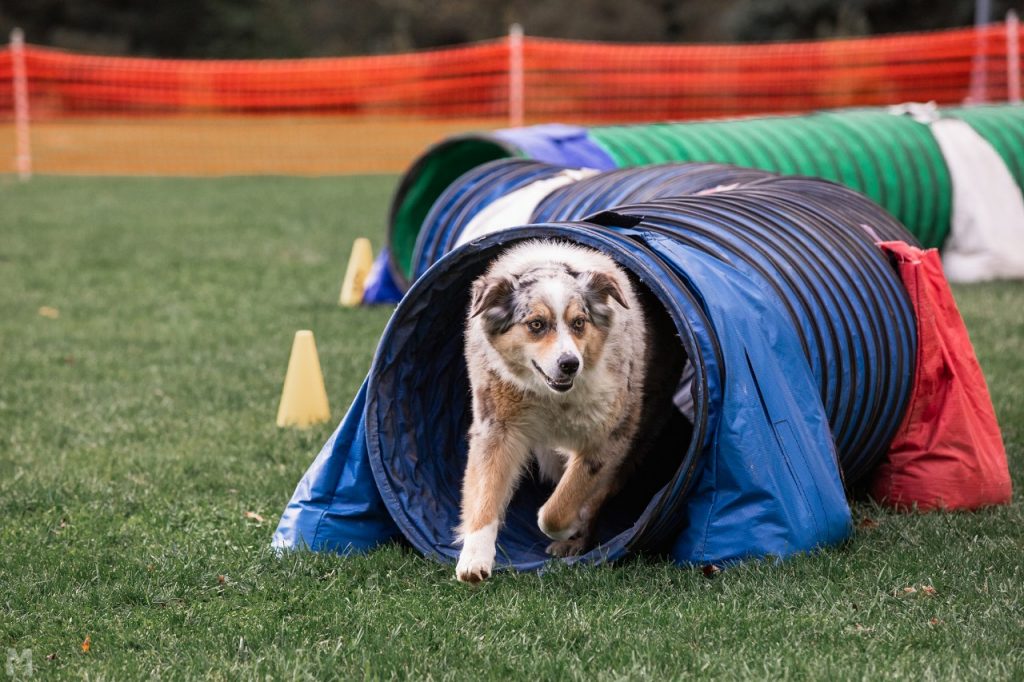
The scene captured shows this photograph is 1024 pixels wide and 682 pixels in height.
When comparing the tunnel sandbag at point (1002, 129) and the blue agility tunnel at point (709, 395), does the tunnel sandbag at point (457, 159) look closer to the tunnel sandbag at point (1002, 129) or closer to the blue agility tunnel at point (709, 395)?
the blue agility tunnel at point (709, 395)

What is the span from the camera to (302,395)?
689 cm

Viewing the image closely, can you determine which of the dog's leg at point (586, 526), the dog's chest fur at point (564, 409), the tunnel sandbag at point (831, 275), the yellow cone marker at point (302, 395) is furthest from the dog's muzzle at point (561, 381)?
the yellow cone marker at point (302, 395)

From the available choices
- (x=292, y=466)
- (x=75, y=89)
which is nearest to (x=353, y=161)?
(x=75, y=89)

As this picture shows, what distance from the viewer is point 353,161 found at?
2492 cm

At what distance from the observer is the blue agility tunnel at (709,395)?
4629mm

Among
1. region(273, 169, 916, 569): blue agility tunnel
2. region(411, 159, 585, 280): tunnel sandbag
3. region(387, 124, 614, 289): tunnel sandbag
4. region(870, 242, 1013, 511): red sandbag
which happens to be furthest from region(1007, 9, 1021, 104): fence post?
region(870, 242, 1013, 511): red sandbag

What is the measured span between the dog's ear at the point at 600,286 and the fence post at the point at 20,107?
20.4 metres

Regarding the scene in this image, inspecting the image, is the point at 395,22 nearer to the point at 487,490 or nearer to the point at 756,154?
the point at 756,154

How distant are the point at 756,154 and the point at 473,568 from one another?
21.2 ft

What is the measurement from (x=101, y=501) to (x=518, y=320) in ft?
7.23

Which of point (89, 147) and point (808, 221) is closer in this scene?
point (808, 221)

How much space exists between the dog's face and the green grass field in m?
0.79

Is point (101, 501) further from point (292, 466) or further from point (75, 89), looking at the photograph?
point (75, 89)

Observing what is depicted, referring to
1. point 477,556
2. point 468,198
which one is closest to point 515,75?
point 468,198
